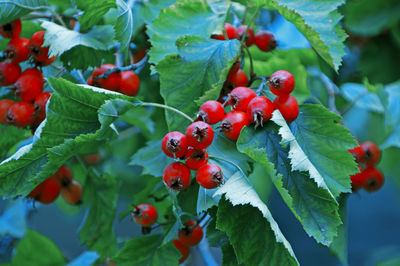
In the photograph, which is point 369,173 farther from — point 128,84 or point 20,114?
point 20,114

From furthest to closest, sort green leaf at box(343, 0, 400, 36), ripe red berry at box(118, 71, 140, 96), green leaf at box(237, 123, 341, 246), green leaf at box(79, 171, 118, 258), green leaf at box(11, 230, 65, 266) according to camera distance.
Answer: green leaf at box(343, 0, 400, 36) < green leaf at box(11, 230, 65, 266) < green leaf at box(79, 171, 118, 258) < ripe red berry at box(118, 71, 140, 96) < green leaf at box(237, 123, 341, 246)

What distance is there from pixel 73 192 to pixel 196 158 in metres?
0.49

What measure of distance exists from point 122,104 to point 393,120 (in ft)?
2.59

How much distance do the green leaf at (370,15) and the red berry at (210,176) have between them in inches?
45.1

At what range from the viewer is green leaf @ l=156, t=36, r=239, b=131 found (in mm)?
761

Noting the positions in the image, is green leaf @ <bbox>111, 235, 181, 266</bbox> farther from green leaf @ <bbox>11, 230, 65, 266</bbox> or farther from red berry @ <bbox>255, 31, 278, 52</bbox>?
green leaf @ <bbox>11, 230, 65, 266</bbox>

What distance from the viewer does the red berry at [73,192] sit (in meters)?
1.04

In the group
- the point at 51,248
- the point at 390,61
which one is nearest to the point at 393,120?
the point at 390,61

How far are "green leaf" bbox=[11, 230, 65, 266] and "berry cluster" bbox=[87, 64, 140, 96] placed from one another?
2.13 ft

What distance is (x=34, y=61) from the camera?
821mm

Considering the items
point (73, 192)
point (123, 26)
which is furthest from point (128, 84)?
point (73, 192)

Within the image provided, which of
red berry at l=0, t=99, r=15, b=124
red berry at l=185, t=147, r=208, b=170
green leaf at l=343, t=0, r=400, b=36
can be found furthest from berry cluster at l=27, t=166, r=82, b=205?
green leaf at l=343, t=0, r=400, b=36

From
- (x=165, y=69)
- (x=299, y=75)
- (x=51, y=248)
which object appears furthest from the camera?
(x=51, y=248)

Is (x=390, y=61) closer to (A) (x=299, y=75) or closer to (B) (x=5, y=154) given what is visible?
(A) (x=299, y=75)
